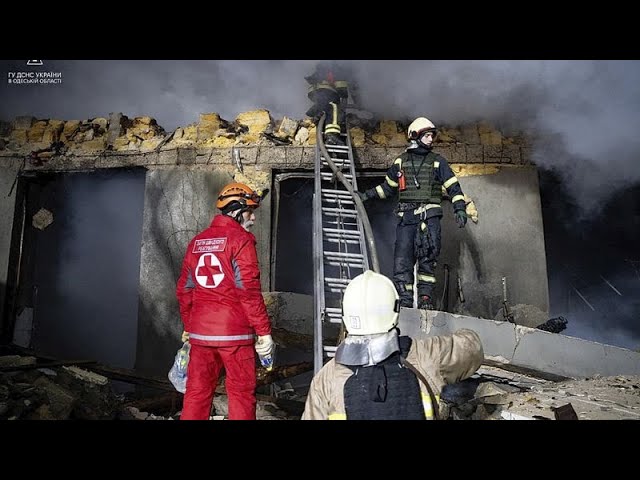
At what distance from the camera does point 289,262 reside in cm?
885

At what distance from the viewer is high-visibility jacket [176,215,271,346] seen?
3.33 meters

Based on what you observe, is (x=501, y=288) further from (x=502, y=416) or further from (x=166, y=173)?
(x=166, y=173)

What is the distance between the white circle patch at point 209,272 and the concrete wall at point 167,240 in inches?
119

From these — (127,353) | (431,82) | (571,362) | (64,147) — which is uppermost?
(431,82)

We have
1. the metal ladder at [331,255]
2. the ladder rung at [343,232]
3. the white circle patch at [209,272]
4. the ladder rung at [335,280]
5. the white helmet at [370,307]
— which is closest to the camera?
the white helmet at [370,307]

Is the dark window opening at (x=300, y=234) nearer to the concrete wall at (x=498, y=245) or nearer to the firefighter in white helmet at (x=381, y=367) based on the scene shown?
the concrete wall at (x=498, y=245)

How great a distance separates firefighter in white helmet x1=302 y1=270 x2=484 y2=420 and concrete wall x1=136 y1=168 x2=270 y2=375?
4585 mm

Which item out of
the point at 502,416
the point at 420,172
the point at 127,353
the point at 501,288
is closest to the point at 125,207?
the point at 127,353

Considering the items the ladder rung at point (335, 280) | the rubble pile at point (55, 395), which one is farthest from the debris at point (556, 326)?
the rubble pile at point (55, 395)

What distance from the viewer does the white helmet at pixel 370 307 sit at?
6.40 ft

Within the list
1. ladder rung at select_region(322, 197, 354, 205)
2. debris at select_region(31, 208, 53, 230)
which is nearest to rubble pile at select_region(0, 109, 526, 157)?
debris at select_region(31, 208, 53, 230)

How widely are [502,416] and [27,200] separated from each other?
7.73 metres

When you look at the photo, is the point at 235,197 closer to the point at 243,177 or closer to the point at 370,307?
the point at 370,307

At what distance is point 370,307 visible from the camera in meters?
1.96
